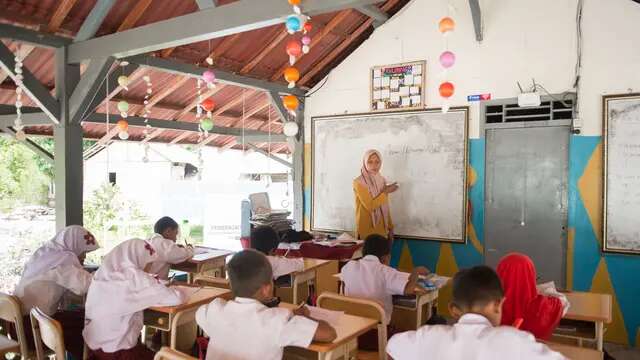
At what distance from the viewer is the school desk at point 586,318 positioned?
2652mm

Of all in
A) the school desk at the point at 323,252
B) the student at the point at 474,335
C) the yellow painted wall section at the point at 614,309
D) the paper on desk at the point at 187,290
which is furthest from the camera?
the school desk at the point at 323,252

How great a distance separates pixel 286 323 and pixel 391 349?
1.46ft

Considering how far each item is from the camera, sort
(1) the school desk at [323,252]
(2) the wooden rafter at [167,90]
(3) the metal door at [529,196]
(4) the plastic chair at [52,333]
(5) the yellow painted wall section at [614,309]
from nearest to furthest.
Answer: (4) the plastic chair at [52,333], (5) the yellow painted wall section at [614,309], (3) the metal door at [529,196], (1) the school desk at [323,252], (2) the wooden rafter at [167,90]

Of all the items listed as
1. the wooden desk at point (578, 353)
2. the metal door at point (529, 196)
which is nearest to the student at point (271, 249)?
the wooden desk at point (578, 353)

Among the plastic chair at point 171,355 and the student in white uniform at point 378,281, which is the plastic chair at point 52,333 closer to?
the plastic chair at point 171,355

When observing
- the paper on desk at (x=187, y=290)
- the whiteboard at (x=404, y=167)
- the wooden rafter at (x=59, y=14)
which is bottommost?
the paper on desk at (x=187, y=290)

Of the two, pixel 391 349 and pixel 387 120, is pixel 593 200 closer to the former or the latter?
pixel 387 120

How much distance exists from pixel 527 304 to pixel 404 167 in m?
3.35

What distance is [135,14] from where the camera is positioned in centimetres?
464

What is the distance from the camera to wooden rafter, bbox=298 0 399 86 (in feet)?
19.0

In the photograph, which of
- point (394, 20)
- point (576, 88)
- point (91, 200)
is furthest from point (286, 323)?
point (91, 200)

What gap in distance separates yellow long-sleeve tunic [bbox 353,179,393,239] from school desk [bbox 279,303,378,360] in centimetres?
270

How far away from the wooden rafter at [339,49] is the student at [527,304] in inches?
161

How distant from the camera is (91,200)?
1039cm
